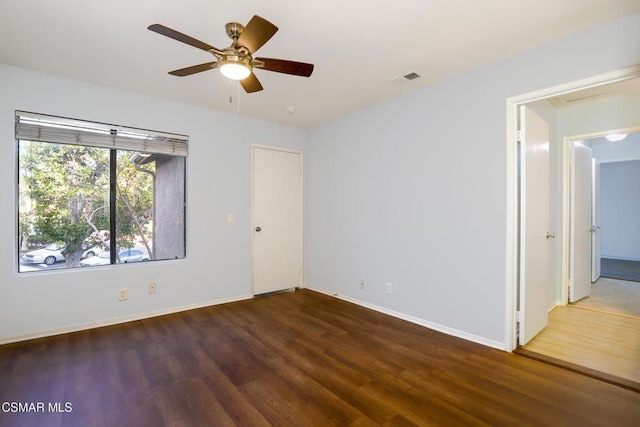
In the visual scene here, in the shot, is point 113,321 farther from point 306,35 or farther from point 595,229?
point 595,229

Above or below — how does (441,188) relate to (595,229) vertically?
above

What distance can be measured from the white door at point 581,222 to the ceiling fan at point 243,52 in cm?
397

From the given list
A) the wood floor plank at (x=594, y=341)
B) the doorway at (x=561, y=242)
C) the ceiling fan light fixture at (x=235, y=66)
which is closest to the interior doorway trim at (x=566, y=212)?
the doorway at (x=561, y=242)

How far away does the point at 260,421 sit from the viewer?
1.75 m

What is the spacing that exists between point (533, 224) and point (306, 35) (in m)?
2.57

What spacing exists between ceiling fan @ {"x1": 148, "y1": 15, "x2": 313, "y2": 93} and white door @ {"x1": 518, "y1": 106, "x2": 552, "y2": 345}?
205 cm

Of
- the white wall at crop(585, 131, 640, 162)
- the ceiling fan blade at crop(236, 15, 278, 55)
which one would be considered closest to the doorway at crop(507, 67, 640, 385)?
the ceiling fan blade at crop(236, 15, 278, 55)

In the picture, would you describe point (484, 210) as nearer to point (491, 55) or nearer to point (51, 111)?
point (491, 55)

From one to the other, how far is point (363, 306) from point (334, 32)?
3071 mm

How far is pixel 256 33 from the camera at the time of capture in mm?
1754

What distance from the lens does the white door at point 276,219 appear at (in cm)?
435

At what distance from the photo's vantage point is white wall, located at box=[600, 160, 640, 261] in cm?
695

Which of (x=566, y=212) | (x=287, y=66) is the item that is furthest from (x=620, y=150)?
(x=287, y=66)

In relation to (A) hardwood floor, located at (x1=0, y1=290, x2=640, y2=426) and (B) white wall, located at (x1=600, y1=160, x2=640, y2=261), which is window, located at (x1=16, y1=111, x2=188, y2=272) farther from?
(B) white wall, located at (x1=600, y1=160, x2=640, y2=261)
